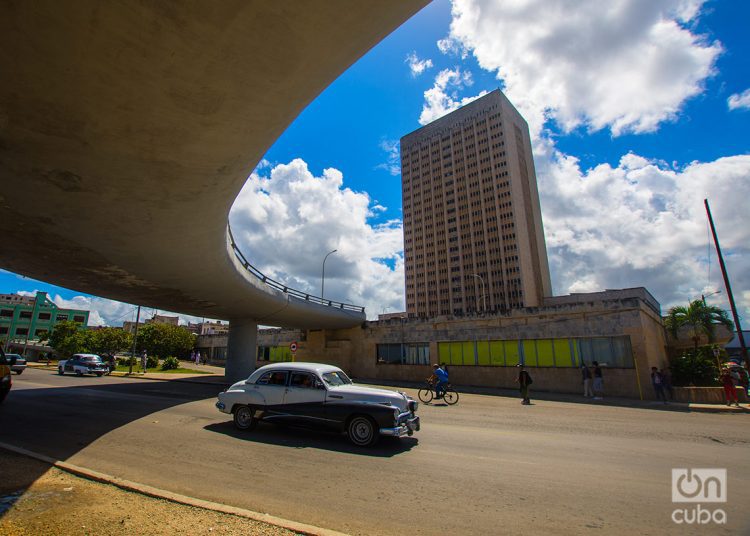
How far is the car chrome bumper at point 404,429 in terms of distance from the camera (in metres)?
7.67

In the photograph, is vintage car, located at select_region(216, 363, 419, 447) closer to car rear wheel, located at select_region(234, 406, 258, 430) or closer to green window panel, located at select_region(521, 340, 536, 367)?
car rear wheel, located at select_region(234, 406, 258, 430)

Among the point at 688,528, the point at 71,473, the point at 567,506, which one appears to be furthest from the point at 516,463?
the point at 71,473

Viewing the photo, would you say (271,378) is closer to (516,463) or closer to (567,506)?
(516,463)

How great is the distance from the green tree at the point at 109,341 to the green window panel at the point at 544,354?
51.6 meters

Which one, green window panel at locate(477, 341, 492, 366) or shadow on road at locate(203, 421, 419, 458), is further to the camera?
green window panel at locate(477, 341, 492, 366)

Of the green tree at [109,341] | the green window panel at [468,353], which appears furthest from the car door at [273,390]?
the green tree at [109,341]

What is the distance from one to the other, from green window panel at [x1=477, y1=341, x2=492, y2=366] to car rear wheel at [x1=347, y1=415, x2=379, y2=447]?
1741cm

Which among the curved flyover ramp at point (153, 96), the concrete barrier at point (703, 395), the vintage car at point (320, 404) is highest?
the curved flyover ramp at point (153, 96)

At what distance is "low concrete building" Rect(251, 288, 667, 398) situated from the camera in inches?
771

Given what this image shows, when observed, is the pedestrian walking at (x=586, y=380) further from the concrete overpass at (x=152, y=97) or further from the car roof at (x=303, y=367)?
the concrete overpass at (x=152, y=97)

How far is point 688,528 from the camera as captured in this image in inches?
173

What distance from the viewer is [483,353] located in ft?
78.4

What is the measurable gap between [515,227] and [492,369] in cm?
10660

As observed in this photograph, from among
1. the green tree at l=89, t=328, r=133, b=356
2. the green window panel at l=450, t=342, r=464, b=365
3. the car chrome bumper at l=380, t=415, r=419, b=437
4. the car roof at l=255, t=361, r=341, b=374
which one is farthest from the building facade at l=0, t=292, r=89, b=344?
the car chrome bumper at l=380, t=415, r=419, b=437
